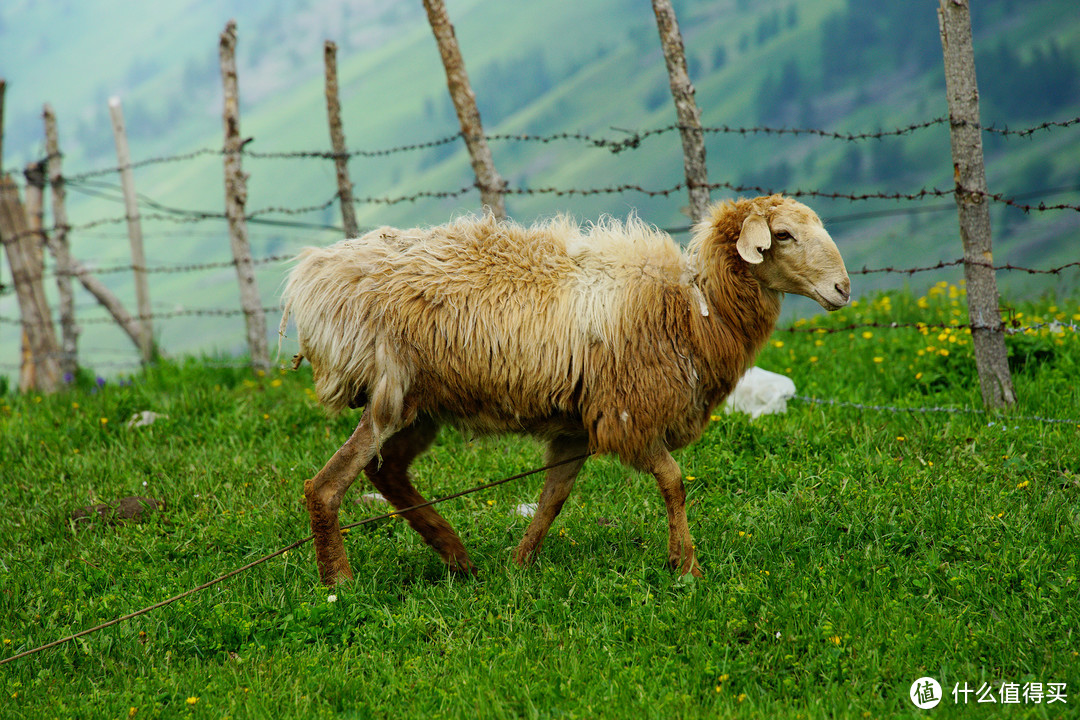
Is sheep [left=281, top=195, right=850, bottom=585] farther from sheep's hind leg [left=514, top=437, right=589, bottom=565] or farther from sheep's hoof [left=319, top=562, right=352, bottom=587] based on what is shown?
sheep's hind leg [left=514, top=437, right=589, bottom=565]

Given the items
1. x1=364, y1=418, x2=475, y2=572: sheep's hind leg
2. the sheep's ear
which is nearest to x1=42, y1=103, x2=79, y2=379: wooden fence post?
x1=364, y1=418, x2=475, y2=572: sheep's hind leg

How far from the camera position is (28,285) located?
10359mm

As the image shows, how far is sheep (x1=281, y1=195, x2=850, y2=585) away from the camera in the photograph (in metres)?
4.38

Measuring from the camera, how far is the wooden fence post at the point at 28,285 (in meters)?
10.3

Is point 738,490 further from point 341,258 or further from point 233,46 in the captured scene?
point 233,46

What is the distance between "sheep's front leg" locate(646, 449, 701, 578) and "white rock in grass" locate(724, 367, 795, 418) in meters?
2.10

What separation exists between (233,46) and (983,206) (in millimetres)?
7522

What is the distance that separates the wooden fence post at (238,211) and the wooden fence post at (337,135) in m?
0.94

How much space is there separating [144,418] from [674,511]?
496 centimetres

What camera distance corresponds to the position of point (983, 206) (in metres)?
6.13

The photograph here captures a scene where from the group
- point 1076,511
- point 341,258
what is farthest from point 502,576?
point 1076,511

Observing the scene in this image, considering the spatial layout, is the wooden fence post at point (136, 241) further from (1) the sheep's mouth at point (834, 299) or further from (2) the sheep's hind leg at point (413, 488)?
(1) the sheep's mouth at point (834, 299)

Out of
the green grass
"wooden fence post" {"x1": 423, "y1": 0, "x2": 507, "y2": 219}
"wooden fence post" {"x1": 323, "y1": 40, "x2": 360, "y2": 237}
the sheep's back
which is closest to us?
the green grass

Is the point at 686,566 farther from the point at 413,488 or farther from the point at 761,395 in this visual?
the point at 761,395
